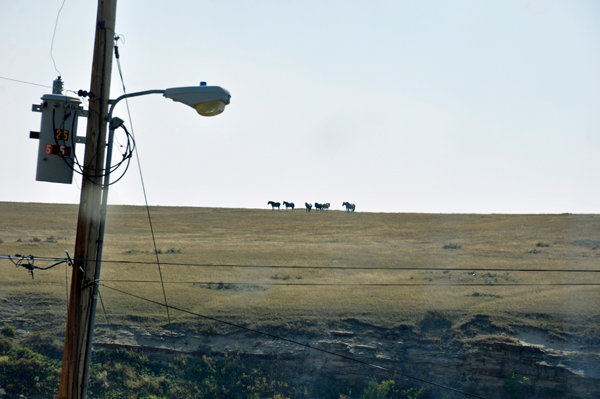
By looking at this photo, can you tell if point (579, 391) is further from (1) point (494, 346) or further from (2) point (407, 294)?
(2) point (407, 294)

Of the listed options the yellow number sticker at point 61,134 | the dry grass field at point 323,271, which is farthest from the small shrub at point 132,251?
the yellow number sticker at point 61,134

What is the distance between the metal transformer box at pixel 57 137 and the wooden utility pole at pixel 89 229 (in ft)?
1.01

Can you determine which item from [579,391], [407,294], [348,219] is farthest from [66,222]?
[579,391]

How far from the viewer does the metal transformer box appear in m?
7.72

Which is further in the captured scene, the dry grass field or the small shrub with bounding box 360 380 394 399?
the dry grass field

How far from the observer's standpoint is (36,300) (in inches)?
975

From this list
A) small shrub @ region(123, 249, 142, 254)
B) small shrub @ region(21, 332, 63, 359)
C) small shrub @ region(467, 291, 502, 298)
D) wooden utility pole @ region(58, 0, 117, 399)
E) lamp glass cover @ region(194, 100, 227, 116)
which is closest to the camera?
wooden utility pole @ region(58, 0, 117, 399)

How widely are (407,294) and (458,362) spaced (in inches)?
245

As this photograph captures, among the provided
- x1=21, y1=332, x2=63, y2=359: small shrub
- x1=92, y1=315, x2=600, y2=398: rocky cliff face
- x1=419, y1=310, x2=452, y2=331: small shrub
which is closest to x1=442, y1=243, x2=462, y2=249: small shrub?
x1=92, y1=315, x2=600, y2=398: rocky cliff face

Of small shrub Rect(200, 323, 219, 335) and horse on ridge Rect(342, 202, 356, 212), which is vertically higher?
horse on ridge Rect(342, 202, 356, 212)

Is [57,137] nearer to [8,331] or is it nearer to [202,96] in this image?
[202,96]

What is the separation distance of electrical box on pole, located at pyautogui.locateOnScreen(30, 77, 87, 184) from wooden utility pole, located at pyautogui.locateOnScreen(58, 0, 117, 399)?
0.31m

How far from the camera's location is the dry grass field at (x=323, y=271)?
2412 cm

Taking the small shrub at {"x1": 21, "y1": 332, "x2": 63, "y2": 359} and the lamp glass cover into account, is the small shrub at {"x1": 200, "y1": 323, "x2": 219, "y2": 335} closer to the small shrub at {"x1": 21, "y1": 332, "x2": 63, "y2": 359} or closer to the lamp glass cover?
the small shrub at {"x1": 21, "y1": 332, "x2": 63, "y2": 359}
